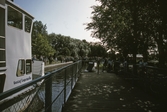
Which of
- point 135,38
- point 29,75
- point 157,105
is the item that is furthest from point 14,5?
point 135,38

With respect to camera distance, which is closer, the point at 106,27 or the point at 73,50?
the point at 106,27

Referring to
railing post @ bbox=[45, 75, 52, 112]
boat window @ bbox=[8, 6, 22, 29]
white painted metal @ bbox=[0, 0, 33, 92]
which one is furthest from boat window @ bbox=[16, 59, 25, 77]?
railing post @ bbox=[45, 75, 52, 112]

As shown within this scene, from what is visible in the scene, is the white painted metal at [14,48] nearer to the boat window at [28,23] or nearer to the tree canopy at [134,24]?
the boat window at [28,23]

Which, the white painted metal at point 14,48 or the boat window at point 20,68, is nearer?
the white painted metal at point 14,48

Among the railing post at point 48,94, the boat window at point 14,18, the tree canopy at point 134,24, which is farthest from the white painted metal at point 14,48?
the tree canopy at point 134,24

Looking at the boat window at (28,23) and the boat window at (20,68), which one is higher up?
the boat window at (28,23)

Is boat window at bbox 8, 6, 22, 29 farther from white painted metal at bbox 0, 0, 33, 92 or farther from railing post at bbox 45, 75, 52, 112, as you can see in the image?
railing post at bbox 45, 75, 52, 112

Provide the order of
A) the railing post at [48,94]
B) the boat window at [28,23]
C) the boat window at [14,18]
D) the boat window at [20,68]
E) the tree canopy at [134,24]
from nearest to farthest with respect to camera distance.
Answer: the railing post at [48,94], the boat window at [14,18], the tree canopy at [134,24], the boat window at [20,68], the boat window at [28,23]

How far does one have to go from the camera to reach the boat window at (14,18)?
304 inches

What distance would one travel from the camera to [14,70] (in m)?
8.41

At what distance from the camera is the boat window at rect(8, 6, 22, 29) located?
7727 mm

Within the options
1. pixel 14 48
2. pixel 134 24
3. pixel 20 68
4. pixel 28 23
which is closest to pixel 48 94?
pixel 14 48

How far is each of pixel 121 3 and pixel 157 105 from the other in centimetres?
548

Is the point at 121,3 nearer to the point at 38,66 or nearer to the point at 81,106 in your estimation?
the point at 81,106
